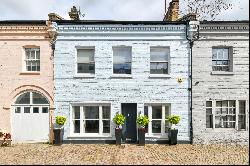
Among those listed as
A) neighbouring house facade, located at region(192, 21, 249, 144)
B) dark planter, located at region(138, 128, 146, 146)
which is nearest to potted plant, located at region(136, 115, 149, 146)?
dark planter, located at region(138, 128, 146, 146)

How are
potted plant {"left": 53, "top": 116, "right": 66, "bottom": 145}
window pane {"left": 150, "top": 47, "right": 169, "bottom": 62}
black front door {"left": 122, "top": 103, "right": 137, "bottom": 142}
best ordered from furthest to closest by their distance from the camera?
1. window pane {"left": 150, "top": 47, "right": 169, "bottom": 62}
2. black front door {"left": 122, "top": 103, "right": 137, "bottom": 142}
3. potted plant {"left": 53, "top": 116, "right": 66, "bottom": 145}

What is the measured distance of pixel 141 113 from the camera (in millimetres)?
16750

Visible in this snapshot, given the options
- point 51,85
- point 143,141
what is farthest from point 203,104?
point 51,85

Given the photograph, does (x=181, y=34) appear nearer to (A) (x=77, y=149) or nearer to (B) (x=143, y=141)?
(B) (x=143, y=141)

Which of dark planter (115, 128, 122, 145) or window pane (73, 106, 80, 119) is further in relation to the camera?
window pane (73, 106, 80, 119)

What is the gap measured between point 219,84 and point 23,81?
12558 millimetres

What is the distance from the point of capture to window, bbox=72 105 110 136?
667 inches

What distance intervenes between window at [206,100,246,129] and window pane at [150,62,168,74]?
3.48m

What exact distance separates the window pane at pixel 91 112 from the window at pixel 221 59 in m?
8.08

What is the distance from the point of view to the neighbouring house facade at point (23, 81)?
16781 mm

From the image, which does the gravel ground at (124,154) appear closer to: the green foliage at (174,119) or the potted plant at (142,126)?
the potted plant at (142,126)

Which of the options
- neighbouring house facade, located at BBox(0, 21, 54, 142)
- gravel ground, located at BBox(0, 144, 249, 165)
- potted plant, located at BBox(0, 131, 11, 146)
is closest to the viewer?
gravel ground, located at BBox(0, 144, 249, 165)

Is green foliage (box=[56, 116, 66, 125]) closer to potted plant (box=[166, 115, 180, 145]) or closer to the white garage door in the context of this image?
the white garage door

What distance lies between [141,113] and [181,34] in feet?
18.6
